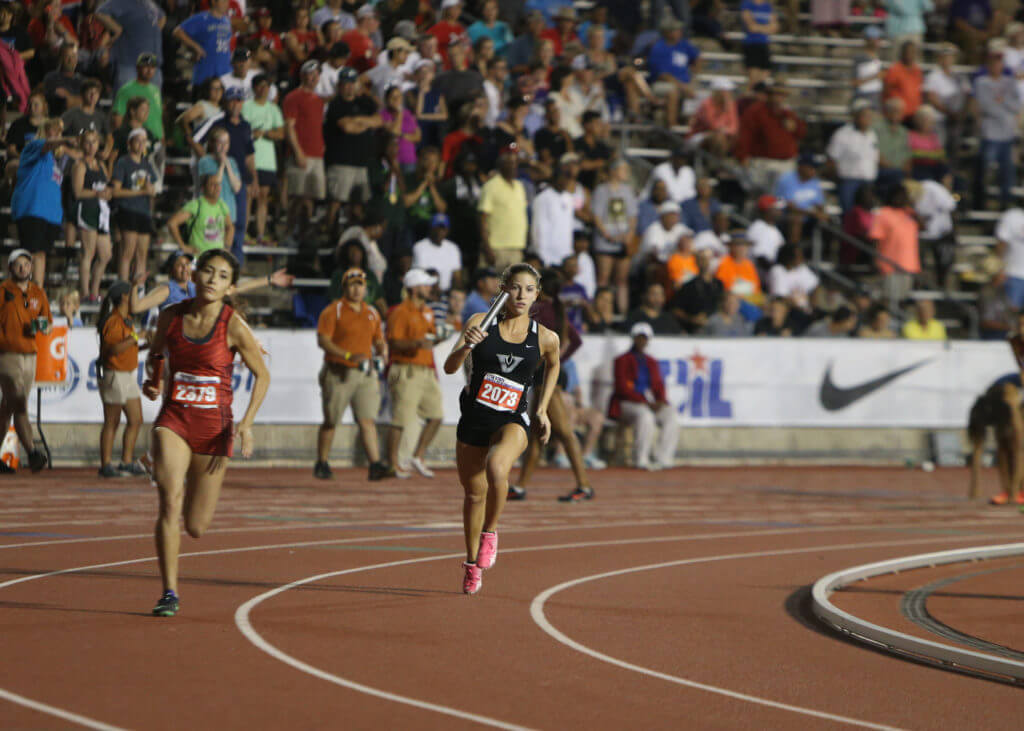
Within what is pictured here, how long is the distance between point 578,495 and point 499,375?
7.11m

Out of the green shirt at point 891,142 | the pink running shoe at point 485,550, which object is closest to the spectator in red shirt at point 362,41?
the green shirt at point 891,142

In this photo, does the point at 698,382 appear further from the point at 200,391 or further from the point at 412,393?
the point at 200,391

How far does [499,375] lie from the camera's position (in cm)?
1070

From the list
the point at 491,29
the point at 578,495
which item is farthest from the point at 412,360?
the point at 491,29

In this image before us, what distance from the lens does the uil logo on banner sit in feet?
75.5

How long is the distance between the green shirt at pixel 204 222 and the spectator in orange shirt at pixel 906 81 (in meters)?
12.7

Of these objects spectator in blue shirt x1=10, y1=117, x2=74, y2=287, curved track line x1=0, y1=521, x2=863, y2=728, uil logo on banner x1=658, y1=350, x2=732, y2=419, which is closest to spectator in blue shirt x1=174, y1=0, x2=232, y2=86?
spectator in blue shirt x1=10, y1=117, x2=74, y2=287

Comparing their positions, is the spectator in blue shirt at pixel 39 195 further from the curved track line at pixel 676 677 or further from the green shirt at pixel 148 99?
the curved track line at pixel 676 677

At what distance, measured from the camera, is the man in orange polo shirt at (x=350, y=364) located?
19.4 m

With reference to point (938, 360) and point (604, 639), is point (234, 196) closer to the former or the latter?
point (938, 360)

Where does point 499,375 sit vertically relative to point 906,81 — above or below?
below

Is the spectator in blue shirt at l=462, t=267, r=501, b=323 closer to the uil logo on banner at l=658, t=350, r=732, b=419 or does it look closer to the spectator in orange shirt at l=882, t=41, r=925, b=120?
the uil logo on banner at l=658, t=350, r=732, b=419

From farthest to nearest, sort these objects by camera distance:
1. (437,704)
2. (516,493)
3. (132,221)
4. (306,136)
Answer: (306,136) → (132,221) → (516,493) → (437,704)

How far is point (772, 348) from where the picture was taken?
23344mm
